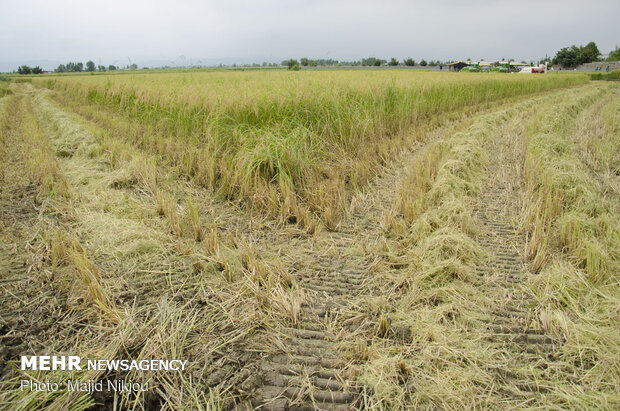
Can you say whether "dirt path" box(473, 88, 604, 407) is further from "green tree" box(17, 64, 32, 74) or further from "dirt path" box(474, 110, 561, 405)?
"green tree" box(17, 64, 32, 74)

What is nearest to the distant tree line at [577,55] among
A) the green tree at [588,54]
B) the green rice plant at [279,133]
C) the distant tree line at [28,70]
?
the green tree at [588,54]

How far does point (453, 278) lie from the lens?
2.12 metres

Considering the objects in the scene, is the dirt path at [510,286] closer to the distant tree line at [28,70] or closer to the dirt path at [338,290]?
the dirt path at [338,290]

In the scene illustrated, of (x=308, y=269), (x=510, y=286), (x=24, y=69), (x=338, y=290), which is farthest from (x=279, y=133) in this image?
(x=24, y=69)

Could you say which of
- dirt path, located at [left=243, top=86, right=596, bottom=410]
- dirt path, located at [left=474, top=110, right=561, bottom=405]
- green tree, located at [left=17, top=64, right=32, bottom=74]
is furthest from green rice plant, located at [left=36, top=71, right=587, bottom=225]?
green tree, located at [left=17, top=64, right=32, bottom=74]

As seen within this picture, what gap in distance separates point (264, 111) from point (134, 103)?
401 centimetres

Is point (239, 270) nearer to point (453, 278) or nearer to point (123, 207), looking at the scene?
point (453, 278)

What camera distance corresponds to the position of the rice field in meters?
1.40

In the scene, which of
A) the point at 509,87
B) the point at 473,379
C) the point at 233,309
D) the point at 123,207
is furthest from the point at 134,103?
the point at 509,87

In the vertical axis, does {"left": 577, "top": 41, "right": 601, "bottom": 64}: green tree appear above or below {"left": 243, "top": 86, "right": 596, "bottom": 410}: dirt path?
above

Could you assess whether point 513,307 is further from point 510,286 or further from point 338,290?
point 338,290

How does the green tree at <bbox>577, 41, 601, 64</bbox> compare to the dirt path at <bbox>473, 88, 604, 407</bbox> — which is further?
the green tree at <bbox>577, 41, 601, 64</bbox>

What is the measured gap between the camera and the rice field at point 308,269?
4.59ft

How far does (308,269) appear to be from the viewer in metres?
2.28
